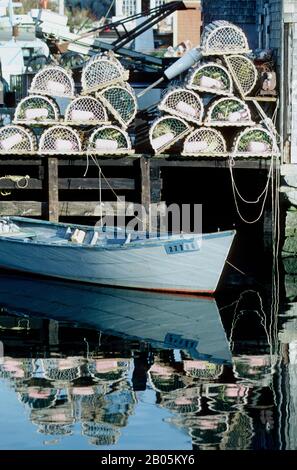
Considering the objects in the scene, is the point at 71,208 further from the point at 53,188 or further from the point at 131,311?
the point at 131,311

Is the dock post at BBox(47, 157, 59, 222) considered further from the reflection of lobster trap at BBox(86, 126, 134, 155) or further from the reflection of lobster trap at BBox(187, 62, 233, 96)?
the reflection of lobster trap at BBox(187, 62, 233, 96)

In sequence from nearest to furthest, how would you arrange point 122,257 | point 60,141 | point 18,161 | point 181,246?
point 181,246 < point 122,257 < point 60,141 < point 18,161

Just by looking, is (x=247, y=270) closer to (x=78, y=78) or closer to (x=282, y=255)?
(x=282, y=255)

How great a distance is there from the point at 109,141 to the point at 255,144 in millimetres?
2490

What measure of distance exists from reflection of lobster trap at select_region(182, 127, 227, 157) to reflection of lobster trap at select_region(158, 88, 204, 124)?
25 cm

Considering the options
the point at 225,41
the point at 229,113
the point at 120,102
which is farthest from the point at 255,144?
the point at 120,102

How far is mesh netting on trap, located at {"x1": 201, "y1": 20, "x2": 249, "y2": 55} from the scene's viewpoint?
23266 mm

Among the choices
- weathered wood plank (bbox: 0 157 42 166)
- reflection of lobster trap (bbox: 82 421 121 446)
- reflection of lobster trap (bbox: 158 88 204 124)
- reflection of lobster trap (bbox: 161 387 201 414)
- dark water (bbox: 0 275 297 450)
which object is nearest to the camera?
reflection of lobster trap (bbox: 82 421 121 446)

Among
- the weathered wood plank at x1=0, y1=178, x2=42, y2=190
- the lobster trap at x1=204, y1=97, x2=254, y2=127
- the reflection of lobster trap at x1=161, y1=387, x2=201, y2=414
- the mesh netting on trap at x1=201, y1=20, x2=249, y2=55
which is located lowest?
the reflection of lobster trap at x1=161, y1=387, x2=201, y2=414

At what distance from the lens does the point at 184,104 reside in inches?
896

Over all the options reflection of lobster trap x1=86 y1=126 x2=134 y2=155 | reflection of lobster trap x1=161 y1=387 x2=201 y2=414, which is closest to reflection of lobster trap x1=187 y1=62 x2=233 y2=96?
reflection of lobster trap x1=86 y1=126 x2=134 y2=155

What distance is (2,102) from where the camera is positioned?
28.2 meters

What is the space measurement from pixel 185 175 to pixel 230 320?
7.05 meters
